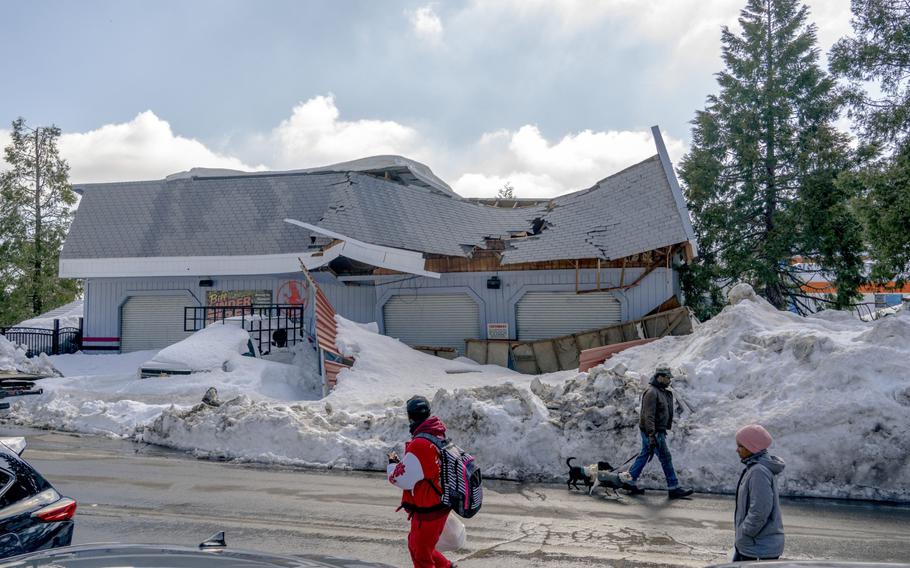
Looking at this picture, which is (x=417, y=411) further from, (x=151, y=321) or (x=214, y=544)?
(x=151, y=321)

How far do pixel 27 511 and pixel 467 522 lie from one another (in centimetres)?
456

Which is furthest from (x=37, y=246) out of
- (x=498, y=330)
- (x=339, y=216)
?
(x=498, y=330)

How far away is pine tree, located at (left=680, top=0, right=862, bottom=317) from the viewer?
74.2ft

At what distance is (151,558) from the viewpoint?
3035 mm

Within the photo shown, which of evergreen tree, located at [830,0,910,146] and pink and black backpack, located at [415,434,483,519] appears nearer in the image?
pink and black backpack, located at [415,434,483,519]

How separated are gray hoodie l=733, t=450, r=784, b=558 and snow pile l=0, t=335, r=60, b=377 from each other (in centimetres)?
1945

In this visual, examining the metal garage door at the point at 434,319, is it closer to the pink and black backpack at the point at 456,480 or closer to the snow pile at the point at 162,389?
the snow pile at the point at 162,389

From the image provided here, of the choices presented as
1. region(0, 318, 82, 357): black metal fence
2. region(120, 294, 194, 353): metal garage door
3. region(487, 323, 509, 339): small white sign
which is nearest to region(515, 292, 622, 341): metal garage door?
region(487, 323, 509, 339): small white sign

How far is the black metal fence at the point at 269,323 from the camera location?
67.1ft

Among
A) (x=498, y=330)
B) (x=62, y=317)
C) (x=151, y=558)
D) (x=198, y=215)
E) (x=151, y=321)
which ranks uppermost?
(x=198, y=215)

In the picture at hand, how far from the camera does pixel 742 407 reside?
11.0 meters

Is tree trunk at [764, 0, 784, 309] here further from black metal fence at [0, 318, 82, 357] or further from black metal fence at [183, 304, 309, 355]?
black metal fence at [0, 318, 82, 357]

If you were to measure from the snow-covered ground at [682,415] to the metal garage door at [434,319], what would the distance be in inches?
266

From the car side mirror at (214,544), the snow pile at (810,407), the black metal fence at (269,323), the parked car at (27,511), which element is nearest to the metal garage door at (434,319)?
the black metal fence at (269,323)
